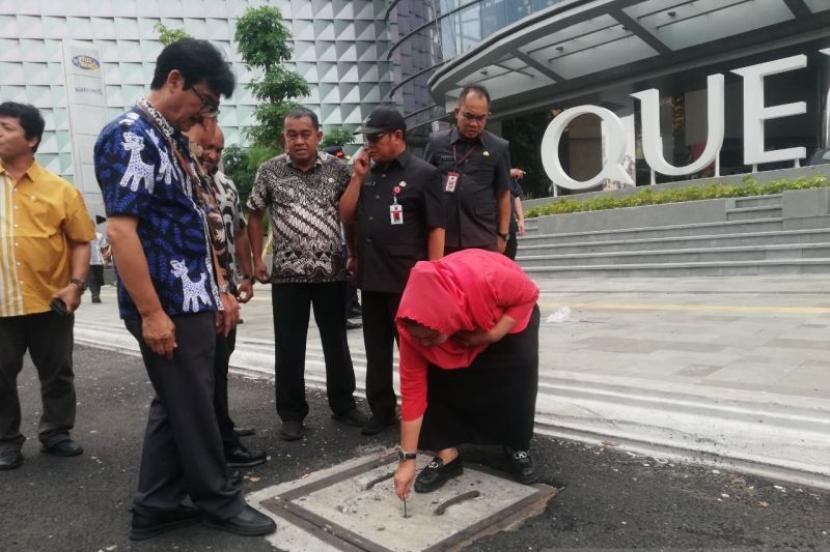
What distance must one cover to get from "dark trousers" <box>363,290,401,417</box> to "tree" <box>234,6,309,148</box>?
1586 cm

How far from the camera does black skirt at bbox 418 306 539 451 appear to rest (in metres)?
2.68

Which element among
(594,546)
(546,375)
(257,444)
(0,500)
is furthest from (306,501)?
(546,375)

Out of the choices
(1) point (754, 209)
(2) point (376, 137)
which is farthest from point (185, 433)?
(1) point (754, 209)

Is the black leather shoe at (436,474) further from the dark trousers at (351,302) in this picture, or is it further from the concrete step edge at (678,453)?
the dark trousers at (351,302)

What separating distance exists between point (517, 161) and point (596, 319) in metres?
18.6

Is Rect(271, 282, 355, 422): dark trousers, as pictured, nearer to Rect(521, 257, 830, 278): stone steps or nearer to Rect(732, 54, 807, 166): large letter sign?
Rect(521, 257, 830, 278): stone steps

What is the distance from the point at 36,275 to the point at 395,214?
1832mm

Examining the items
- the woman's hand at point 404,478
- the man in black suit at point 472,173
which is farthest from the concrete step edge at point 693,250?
the woman's hand at point 404,478

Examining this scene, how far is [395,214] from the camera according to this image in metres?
3.32

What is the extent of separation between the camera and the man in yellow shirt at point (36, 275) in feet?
10.4

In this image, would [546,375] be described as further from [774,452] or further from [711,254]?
[711,254]

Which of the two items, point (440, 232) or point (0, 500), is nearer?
point (0, 500)

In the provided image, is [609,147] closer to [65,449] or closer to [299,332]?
[299,332]

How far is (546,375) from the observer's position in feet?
13.4
